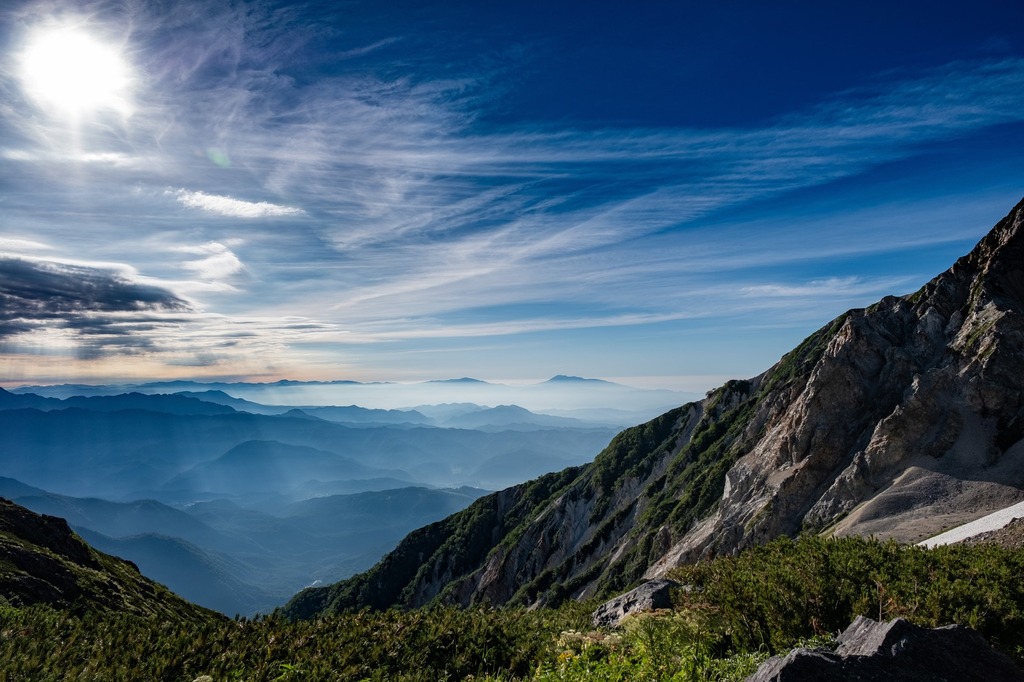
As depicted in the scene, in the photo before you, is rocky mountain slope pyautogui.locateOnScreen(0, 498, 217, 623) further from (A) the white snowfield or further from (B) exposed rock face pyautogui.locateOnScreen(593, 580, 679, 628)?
(A) the white snowfield

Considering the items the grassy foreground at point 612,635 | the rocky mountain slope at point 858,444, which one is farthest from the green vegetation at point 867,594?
the rocky mountain slope at point 858,444

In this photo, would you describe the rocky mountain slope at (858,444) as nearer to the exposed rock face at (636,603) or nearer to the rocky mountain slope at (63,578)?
the rocky mountain slope at (63,578)

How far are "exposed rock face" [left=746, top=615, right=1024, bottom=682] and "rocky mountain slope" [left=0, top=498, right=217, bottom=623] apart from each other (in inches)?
872

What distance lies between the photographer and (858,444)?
56562mm

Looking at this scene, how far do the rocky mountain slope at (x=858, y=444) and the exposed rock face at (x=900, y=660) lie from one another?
26.2m

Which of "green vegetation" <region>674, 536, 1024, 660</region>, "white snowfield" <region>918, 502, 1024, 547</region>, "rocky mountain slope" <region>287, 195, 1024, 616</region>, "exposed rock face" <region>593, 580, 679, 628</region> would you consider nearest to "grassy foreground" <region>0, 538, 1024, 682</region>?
"green vegetation" <region>674, 536, 1024, 660</region>

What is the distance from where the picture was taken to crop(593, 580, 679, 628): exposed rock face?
17.2 m

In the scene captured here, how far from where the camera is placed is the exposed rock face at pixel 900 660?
812cm

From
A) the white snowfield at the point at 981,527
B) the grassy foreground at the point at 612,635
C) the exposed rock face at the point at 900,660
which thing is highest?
the exposed rock face at the point at 900,660

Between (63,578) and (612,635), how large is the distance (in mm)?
34189

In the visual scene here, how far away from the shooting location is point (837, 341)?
64.4 m

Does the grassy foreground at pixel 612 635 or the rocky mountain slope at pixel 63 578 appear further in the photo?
the rocky mountain slope at pixel 63 578

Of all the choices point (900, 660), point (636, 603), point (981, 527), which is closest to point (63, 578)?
point (636, 603)

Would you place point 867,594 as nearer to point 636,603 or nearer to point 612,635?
point 612,635
